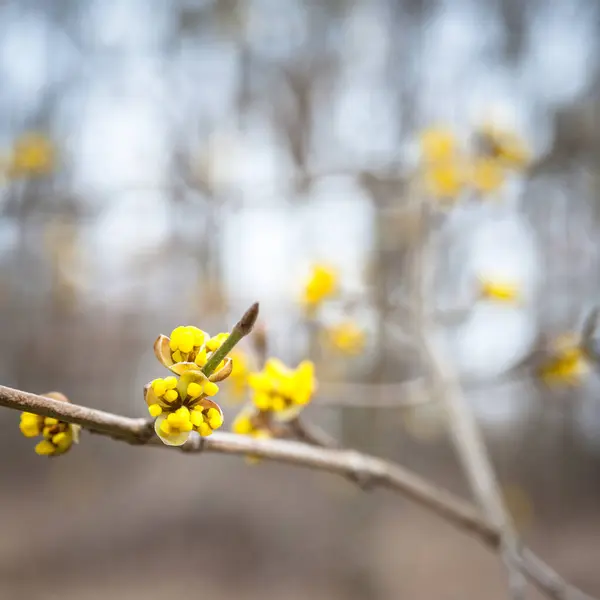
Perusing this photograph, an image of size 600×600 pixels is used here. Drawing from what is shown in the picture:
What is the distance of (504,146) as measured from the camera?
123cm

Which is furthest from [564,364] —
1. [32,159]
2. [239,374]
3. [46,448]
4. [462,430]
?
[32,159]

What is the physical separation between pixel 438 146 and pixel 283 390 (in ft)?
3.14

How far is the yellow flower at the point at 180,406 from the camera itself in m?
0.36

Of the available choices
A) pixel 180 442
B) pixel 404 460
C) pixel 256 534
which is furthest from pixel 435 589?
pixel 180 442

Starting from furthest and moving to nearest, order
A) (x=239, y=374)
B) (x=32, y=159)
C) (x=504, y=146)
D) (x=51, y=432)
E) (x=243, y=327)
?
1. (x=32, y=159)
2. (x=504, y=146)
3. (x=239, y=374)
4. (x=51, y=432)
5. (x=243, y=327)

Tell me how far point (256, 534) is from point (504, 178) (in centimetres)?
416

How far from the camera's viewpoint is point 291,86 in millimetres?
4438

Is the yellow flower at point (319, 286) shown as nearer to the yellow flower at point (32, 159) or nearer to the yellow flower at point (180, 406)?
the yellow flower at point (180, 406)

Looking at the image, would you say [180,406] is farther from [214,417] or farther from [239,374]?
[239,374]

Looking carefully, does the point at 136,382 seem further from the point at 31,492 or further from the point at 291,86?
the point at 291,86

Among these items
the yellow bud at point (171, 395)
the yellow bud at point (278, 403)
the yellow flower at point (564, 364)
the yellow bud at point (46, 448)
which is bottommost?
the yellow flower at point (564, 364)

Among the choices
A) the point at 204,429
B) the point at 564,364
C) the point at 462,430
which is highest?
the point at 204,429

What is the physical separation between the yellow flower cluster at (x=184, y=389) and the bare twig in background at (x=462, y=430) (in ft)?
1.55

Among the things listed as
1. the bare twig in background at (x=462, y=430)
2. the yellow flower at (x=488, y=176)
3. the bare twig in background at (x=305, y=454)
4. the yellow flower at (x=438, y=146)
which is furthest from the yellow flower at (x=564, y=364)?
the yellow flower at (x=438, y=146)
